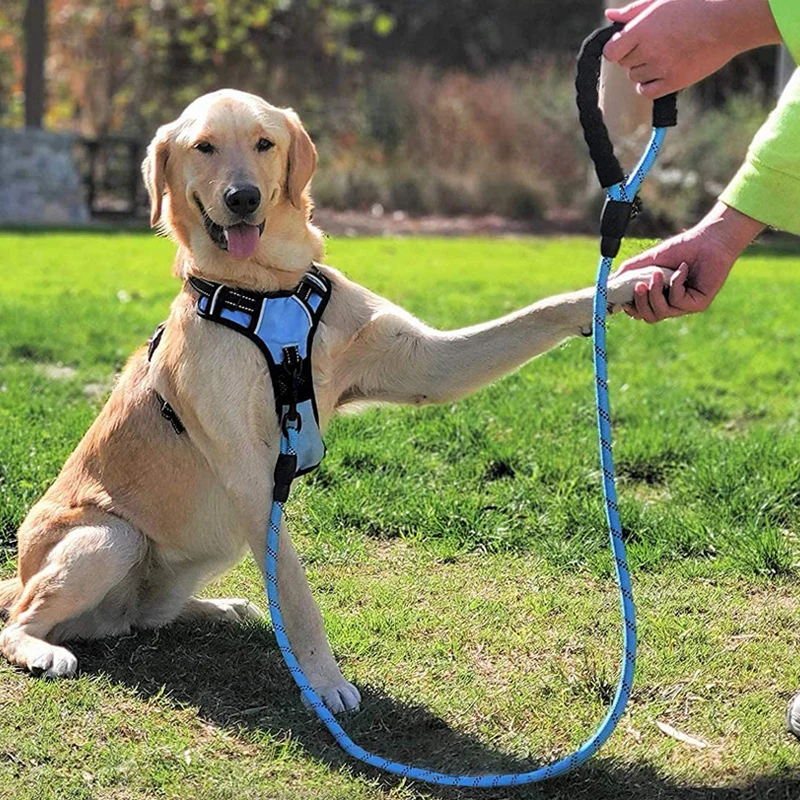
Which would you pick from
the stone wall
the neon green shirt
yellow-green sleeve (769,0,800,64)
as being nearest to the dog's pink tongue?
the neon green shirt

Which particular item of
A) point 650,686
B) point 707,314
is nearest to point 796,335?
point 707,314

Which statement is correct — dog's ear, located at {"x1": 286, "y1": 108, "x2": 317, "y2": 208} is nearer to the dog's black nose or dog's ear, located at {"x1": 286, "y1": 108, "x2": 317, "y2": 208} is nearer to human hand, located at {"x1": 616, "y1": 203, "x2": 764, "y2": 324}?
the dog's black nose

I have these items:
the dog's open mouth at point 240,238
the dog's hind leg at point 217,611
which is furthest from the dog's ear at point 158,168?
the dog's hind leg at point 217,611

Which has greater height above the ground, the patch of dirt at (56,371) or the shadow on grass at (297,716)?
the patch of dirt at (56,371)

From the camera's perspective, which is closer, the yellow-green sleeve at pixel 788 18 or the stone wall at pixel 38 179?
the yellow-green sleeve at pixel 788 18

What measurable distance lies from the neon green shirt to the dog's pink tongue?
126 cm

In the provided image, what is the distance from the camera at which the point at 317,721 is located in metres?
2.96

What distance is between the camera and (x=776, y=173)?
8.57 feet

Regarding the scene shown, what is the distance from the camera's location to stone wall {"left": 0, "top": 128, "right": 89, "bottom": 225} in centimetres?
1652

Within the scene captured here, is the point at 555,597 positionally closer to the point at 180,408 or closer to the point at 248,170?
the point at 180,408

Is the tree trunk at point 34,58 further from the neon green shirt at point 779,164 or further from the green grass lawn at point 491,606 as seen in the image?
the neon green shirt at point 779,164

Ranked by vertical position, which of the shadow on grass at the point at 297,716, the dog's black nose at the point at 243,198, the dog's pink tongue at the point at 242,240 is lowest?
the shadow on grass at the point at 297,716

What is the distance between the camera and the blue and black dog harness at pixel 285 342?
3.12m

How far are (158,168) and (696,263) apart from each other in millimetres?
1545
